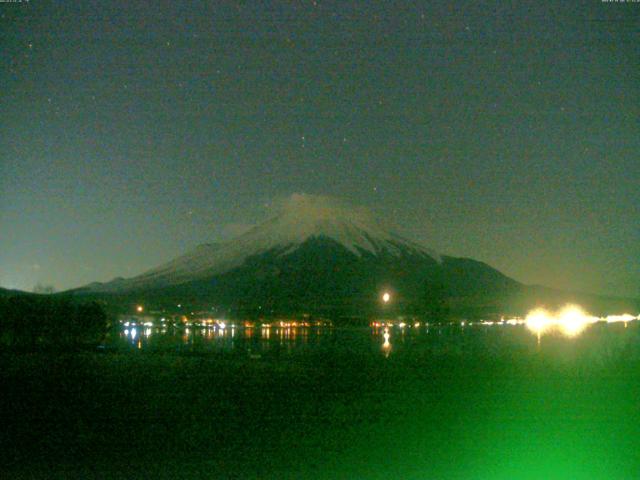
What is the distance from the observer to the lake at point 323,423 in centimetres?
1003

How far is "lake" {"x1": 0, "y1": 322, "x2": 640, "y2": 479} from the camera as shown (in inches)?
395

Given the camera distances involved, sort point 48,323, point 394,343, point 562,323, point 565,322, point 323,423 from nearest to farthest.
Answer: point 323,423 < point 48,323 < point 394,343 < point 562,323 < point 565,322

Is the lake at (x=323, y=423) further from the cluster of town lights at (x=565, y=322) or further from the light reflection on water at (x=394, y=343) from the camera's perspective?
the cluster of town lights at (x=565, y=322)

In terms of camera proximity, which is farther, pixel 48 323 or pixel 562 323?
pixel 562 323

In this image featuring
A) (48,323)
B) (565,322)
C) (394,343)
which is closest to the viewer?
(48,323)

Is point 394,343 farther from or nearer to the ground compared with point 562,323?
nearer to the ground

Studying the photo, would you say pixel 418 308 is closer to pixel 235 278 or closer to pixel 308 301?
pixel 308 301

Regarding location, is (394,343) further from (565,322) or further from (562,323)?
(565,322)

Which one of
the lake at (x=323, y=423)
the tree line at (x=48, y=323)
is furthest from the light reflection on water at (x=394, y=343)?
the lake at (x=323, y=423)

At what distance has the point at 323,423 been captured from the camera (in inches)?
517

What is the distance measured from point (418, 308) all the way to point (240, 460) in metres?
114

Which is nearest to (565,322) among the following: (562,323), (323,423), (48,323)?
(562,323)

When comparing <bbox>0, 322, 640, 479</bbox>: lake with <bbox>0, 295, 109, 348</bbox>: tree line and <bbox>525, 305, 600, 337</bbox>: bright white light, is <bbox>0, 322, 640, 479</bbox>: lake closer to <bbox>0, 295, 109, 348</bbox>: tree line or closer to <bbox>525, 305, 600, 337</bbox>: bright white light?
<bbox>0, 295, 109, 348</bbox>: tree line

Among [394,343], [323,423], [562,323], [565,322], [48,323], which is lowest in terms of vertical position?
[323,423]
